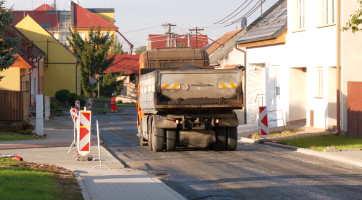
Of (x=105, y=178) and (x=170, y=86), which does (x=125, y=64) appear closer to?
(x=170, y=86)

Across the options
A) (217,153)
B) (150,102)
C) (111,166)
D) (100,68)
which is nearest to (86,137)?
→ (111,166)

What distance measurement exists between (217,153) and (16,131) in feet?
35.7

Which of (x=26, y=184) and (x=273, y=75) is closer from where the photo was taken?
(x=26, y=184)

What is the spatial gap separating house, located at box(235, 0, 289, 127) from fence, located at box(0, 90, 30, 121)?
11252 millimetres

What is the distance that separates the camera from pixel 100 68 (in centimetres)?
6856

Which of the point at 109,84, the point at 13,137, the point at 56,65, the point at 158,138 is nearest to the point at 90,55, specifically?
the point at 109,84

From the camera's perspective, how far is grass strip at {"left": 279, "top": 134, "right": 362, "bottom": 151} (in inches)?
652

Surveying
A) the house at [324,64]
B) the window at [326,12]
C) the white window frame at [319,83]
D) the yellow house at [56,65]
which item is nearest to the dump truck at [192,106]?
the house at [324,64]

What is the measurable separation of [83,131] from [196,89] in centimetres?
342

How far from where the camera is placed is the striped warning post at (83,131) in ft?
44.5

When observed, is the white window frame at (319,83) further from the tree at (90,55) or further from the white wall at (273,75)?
the tree at (90,55)

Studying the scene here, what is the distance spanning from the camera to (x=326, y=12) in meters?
21.3

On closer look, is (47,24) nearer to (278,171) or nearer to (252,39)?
(252,39)

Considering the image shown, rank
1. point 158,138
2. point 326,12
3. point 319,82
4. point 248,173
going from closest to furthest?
1. point 248,173
2. point 158,138
3. point 326,12
4. point 319,82
